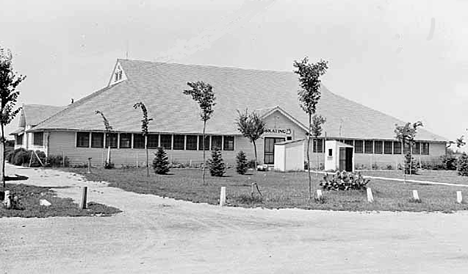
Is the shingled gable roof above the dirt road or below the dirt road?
above

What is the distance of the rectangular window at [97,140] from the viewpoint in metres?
43.9

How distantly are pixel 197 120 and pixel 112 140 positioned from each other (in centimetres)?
709

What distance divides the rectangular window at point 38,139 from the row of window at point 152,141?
11.2 feet

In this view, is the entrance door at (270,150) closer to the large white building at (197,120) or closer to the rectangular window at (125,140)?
the large white building at (197,120)

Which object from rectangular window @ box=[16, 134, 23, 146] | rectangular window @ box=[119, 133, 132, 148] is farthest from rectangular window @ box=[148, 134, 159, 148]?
rectangular window @ box=[16, 134, 23, 146]

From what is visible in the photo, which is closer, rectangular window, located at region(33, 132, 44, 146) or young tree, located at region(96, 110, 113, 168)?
young tree, located at region(96, 110, 113, 168)

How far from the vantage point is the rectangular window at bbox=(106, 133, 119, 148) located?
44.2 metres

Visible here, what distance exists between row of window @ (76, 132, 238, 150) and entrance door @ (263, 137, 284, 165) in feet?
9.59

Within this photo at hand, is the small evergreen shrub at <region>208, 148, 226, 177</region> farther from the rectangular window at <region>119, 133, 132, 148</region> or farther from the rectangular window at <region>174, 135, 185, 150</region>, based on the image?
the rectangular window at <region>174, 135, 185, 150</region>

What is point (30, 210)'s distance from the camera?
633 inches

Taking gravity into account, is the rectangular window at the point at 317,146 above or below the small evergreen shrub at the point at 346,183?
above

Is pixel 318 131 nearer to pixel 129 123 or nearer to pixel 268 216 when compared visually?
pixel 129 123

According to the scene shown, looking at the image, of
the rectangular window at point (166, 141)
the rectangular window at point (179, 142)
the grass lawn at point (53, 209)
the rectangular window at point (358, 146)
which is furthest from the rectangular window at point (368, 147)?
the grass lawn at point (53, 209)

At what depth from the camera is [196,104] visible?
5150 cm
